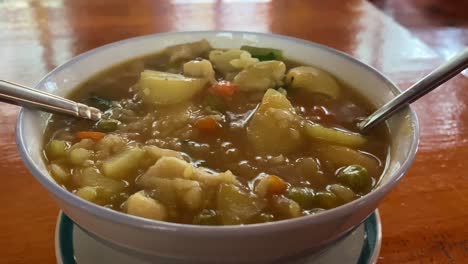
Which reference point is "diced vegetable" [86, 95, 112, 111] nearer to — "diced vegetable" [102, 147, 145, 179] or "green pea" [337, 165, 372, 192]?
"diced vegetable" [102, 147, 145, 179]

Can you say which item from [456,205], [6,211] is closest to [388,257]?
[456,205]

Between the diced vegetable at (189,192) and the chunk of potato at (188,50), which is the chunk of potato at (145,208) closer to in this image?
the diced vegetable at (189,192)

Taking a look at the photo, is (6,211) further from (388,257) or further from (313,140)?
(388,257)

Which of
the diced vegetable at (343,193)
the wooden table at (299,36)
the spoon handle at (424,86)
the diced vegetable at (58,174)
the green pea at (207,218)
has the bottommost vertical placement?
the wooden table at (299,36)

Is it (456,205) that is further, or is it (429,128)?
(429,128)

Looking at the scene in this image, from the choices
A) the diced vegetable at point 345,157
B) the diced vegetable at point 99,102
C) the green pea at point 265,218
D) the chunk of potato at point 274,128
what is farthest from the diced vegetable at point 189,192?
the diced vegetable at point 99,102

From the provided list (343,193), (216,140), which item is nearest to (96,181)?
(216,140)
